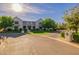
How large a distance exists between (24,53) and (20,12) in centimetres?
63

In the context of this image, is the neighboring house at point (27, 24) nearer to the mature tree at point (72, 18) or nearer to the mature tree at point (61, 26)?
the mature tree at point (61, 26)

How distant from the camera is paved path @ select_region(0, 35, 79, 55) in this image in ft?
16.3

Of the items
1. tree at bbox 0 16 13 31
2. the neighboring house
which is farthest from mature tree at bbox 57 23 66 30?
tree at bbox 0 16 13 31

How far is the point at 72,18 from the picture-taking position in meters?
5.06

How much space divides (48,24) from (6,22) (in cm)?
65

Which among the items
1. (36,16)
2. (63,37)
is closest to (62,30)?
(63,37)

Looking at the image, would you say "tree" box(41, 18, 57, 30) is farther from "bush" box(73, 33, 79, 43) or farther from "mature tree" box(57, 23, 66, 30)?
"bush" box(73, 33, 79, 43)

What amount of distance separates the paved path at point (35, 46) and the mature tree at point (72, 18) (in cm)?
30

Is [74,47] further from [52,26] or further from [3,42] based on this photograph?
[3,42]

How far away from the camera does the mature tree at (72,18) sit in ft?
16.4

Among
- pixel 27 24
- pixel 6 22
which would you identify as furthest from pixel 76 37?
pixel 6 22

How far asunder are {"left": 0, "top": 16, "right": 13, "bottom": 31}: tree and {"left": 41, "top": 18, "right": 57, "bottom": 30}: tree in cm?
49

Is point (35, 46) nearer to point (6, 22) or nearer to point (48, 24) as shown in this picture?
point (48, 24)

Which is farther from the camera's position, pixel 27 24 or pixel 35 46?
pixel 27 24
